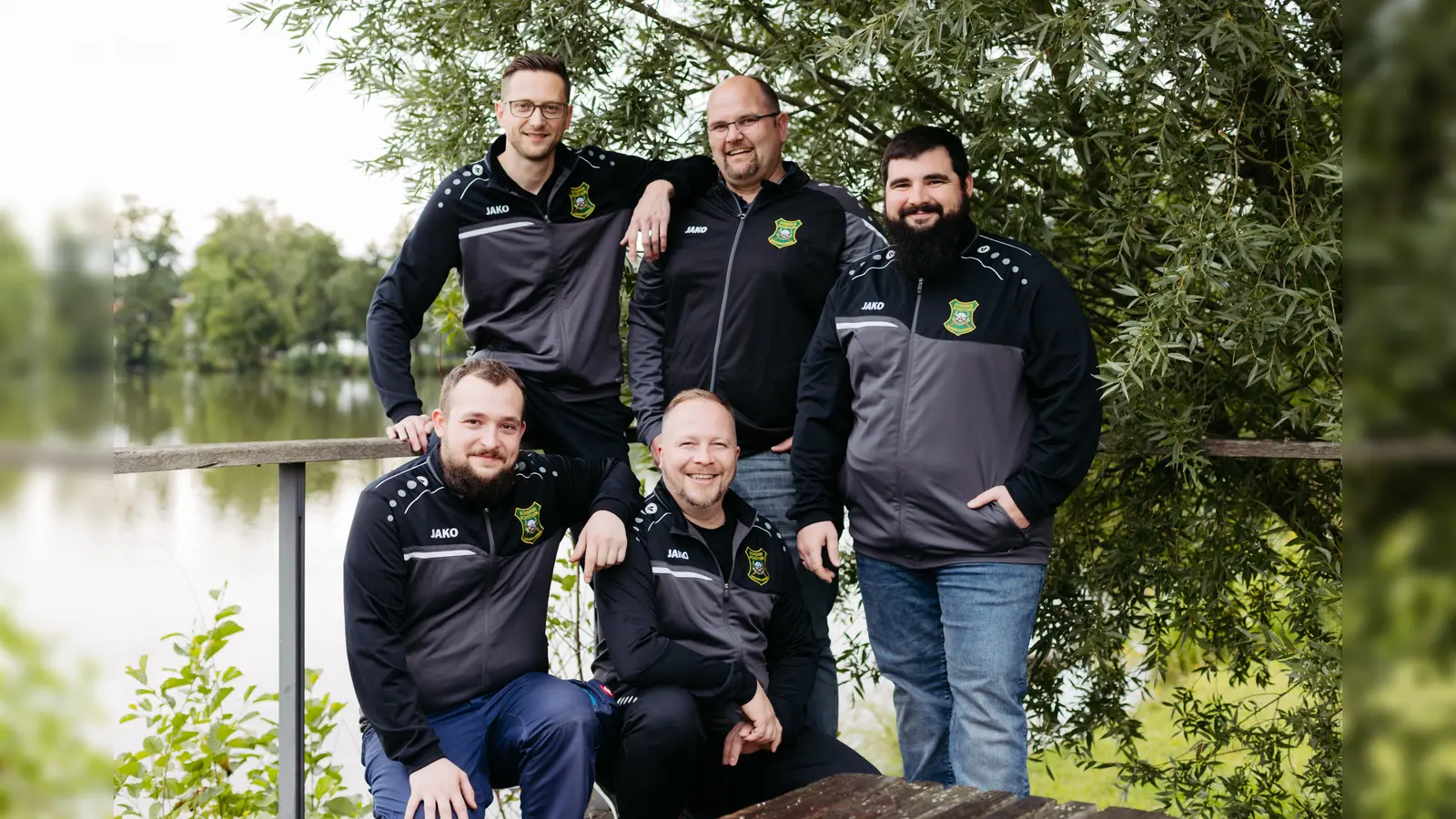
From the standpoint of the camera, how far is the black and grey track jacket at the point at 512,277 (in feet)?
9.85

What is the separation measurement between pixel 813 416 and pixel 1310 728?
1799 millimetres

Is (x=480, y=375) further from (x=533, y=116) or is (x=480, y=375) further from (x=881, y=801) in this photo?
(x=881, y=801)

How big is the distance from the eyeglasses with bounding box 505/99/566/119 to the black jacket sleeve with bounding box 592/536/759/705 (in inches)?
44.4

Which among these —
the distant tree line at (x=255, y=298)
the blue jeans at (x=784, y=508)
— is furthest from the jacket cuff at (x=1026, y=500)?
the distant tree line at (x=255, y=298)

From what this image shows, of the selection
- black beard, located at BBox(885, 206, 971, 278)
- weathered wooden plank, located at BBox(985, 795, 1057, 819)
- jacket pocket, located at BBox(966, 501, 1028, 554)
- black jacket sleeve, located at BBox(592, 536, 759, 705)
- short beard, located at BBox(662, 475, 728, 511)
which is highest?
black beard, located at BBox(885, 206, 971, 278)

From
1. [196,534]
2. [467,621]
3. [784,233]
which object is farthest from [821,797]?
[196,534]

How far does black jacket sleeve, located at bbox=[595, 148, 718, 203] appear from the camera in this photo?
3131 millimetres

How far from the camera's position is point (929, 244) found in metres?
2.76

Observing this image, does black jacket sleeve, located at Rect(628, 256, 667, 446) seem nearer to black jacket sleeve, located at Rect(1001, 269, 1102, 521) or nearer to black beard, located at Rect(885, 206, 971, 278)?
black beard, located at Rect(885, 206, 971, 278)

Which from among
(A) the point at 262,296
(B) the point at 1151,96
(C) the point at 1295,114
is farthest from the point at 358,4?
(A) the point at 262,296

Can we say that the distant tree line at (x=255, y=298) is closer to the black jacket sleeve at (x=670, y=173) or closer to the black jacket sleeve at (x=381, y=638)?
the black jacket sleeve at (x=670, y=173)

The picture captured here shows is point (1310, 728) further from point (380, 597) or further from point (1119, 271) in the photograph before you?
point (380, 597)

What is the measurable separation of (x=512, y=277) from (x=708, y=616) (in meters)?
0.96

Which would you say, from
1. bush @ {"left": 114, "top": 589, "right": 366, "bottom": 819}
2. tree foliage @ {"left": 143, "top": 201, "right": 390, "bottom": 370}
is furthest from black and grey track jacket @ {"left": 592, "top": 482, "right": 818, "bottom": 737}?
tree foliage @ {"left": 143, "top": 201, "right": 390, "bottom": 370}
